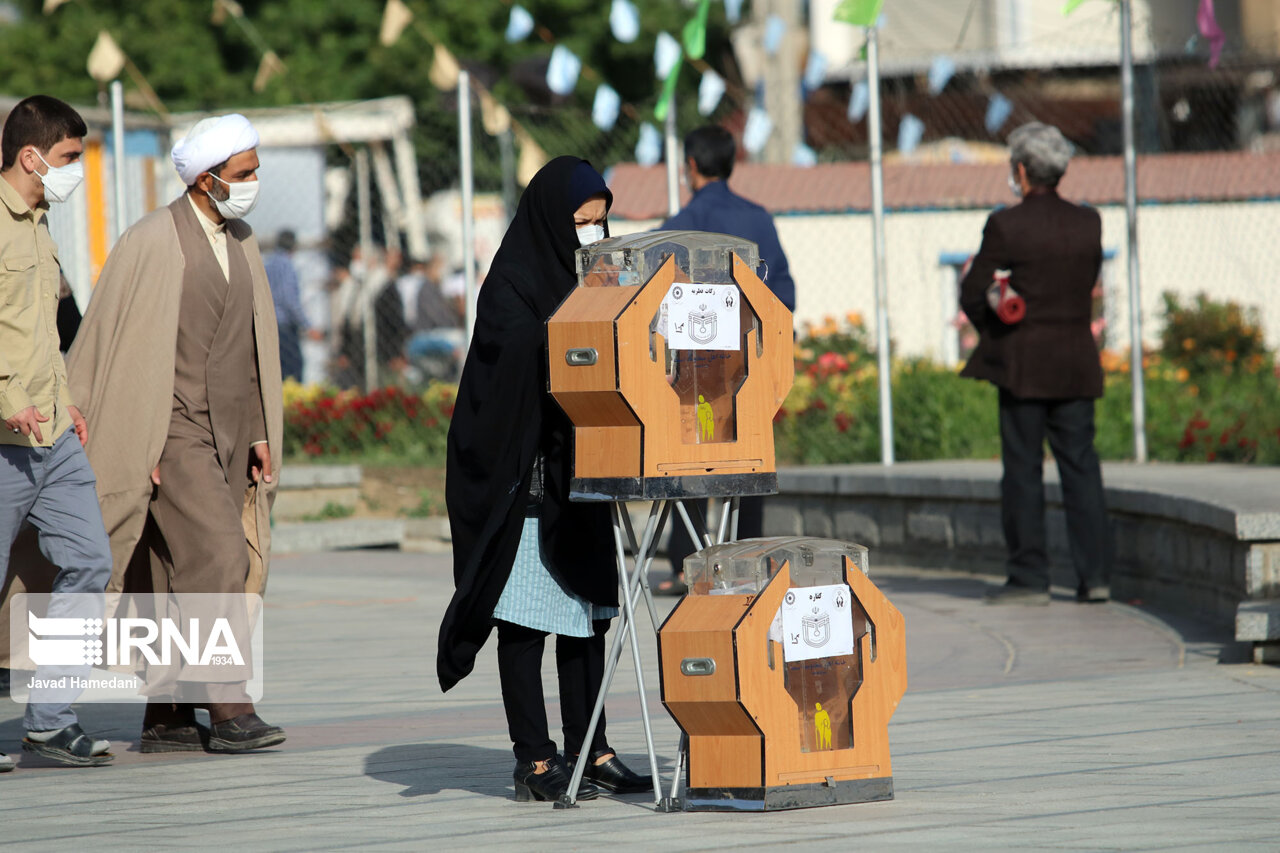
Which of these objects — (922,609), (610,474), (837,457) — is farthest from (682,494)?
(837,457)

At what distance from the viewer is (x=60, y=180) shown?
6.13m

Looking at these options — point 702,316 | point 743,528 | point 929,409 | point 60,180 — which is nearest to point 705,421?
point 702,316

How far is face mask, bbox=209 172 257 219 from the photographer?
639 centimetres

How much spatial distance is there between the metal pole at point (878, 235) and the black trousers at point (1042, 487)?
94.7 inches

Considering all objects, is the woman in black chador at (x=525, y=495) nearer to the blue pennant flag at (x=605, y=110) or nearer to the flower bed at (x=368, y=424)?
the blue pennant flag at (x=605, y=110)

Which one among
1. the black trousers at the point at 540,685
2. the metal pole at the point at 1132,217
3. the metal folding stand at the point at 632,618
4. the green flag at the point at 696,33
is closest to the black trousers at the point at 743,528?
the black trousers at the point at 540,685

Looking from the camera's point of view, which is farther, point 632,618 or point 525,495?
point 525,495

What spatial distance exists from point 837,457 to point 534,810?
8364mm

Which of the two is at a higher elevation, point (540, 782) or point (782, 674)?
point (782, 674)

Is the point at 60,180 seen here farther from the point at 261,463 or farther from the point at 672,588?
the point at 672,588

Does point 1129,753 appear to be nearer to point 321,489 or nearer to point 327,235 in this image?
point 321,489

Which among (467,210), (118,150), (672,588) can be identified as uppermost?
(118,150)

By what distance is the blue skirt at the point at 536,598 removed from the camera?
17.0ft

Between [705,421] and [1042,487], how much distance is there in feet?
14.7
